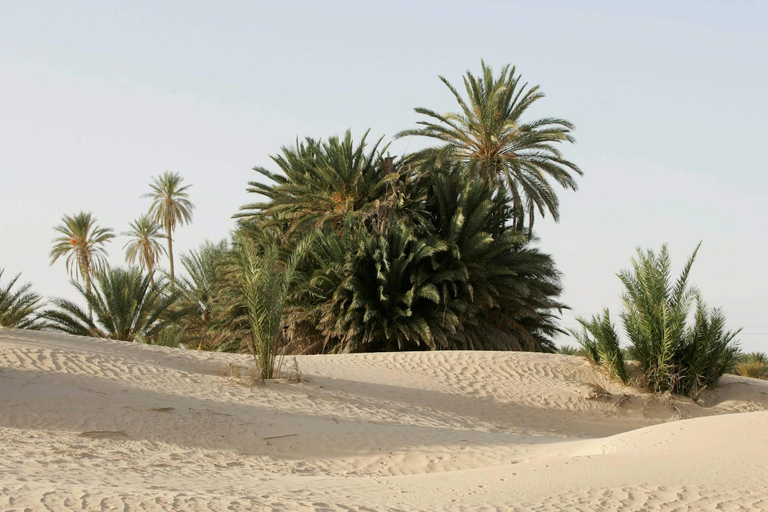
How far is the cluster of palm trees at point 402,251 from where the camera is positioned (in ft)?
67.0

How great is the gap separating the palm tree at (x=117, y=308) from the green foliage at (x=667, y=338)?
41.3ft

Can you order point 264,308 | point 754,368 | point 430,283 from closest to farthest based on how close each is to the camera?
1. point 264,308
2. point 430,283
3. point 754,368

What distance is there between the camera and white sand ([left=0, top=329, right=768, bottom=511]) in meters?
5.37

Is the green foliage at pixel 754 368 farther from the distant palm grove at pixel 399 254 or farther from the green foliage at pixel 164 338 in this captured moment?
the green foliage at pixel 164 338

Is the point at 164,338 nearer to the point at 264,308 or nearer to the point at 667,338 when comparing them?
the point at 264,308

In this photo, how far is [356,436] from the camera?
8.77m

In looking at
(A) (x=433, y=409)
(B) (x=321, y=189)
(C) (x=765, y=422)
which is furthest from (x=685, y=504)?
(B) (x=321, y=189)

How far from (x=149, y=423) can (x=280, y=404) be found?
7.52 feet

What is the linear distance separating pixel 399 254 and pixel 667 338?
8.14m

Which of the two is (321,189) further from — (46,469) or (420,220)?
(46,469)

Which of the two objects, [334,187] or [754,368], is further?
[754,368]

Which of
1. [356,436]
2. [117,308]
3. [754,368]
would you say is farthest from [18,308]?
[754,368]

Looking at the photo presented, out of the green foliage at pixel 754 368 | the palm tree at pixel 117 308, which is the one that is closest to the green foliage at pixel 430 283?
the palm tree at pixel 117 308

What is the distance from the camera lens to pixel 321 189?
23031mm
